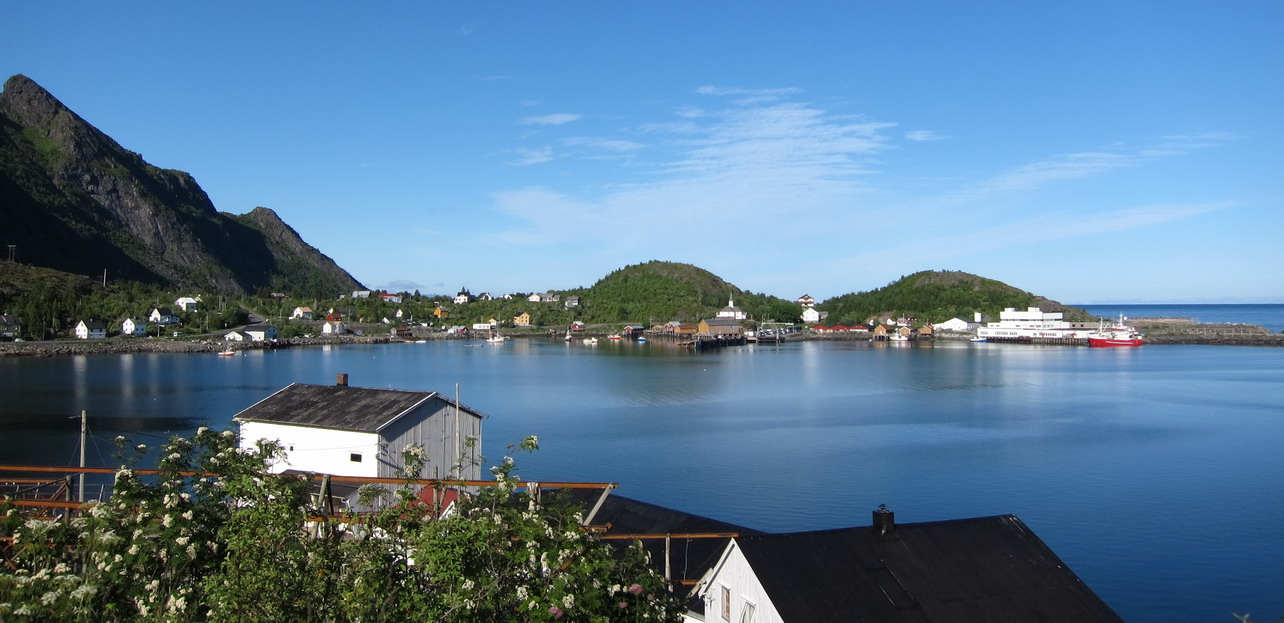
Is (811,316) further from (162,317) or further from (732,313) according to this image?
(162,317)

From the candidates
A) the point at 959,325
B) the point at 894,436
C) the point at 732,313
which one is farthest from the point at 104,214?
the point at 894,436

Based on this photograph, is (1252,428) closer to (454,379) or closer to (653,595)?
(653,595)

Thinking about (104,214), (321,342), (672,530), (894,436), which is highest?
(104,214)

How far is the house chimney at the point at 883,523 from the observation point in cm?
516

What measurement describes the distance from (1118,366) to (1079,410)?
57.5 feet

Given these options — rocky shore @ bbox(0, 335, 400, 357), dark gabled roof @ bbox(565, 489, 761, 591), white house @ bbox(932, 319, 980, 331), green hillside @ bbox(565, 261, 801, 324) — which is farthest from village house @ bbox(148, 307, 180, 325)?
white house @ bbox(932, 319, 980, 331)

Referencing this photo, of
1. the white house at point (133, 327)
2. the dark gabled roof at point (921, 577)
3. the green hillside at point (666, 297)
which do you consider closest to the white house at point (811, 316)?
the green hillside at point (666, 297)

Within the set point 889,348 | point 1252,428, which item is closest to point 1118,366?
point 889,348

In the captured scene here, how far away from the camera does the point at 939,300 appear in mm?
73875

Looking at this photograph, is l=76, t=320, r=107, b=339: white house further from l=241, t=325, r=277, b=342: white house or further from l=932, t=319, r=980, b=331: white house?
l=932, t=319, r=980, b=331: white house

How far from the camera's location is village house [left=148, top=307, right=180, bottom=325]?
5275 centimetres

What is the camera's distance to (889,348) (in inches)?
2056

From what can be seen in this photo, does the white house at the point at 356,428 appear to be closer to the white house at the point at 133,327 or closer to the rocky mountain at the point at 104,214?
the white house at the point at 133,327

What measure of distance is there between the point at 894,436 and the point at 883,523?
540 inches
